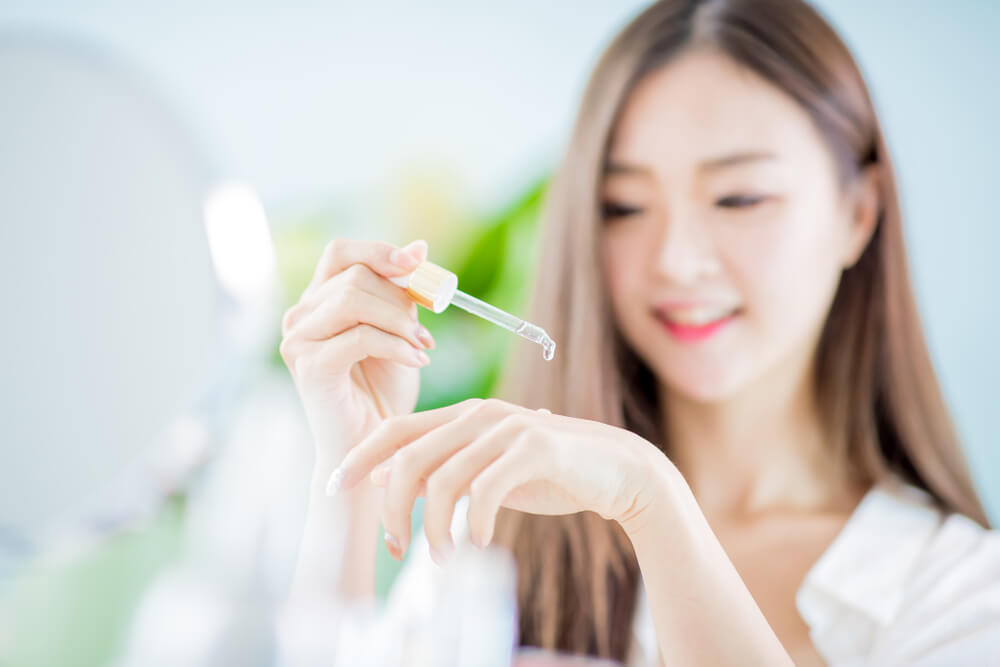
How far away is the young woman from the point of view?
325 millimetres

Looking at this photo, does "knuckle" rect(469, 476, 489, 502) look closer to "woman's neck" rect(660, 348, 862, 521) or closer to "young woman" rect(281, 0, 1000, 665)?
"young woman" rect(281, 0, 1000, 665)

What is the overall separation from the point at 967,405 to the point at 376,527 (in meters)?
0.72

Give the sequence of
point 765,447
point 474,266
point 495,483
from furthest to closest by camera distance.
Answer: point 474,266
point 765,447
point 495,483

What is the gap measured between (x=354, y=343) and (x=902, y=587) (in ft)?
1.45

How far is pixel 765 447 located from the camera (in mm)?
528

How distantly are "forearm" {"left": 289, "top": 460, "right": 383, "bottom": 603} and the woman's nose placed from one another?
198mm

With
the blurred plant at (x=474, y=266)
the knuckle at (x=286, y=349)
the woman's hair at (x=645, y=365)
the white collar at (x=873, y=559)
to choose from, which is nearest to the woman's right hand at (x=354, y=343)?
the knuckle at (x=286, y=349)

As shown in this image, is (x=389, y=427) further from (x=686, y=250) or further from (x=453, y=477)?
(x=686, y=250)

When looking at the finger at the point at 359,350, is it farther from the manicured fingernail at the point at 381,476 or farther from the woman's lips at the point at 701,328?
the woman's lips at the point at 701,328

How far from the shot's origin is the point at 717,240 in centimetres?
43

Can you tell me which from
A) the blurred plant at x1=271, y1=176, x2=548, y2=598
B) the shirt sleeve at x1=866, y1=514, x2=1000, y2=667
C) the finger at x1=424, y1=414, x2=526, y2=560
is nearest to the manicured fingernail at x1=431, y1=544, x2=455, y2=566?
the finger at x1=424, y1=414, x2=526, y2=560

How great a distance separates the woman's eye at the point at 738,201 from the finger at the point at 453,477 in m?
0.20

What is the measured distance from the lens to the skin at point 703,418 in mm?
313

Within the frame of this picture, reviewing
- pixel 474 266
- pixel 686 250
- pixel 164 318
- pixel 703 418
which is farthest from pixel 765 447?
pixel 474 266
